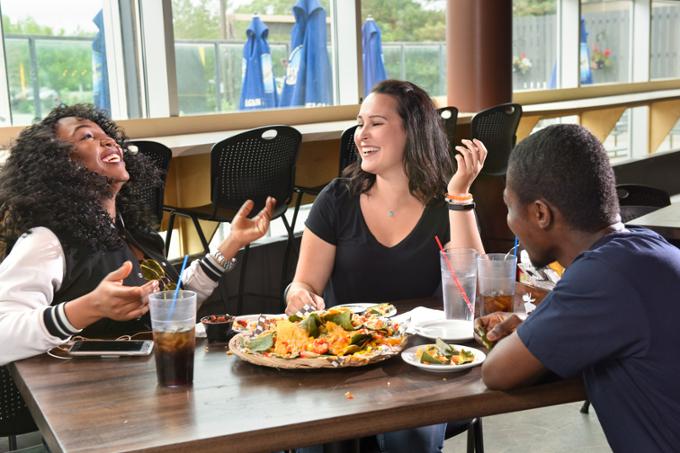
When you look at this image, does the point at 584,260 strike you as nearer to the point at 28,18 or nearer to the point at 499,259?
the point at 499,259

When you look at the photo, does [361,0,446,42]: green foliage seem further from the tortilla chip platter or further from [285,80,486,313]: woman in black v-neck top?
the tortilla chip platter

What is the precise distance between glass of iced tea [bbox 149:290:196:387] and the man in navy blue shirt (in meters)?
0.50

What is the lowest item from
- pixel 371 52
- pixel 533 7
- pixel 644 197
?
pixel 644 197

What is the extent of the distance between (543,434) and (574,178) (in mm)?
1752

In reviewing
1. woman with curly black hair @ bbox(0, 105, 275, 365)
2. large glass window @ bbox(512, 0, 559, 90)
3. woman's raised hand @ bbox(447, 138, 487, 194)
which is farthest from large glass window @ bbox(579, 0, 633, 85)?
woman with curly black hair @ bbox(0, 105, 275, 365)

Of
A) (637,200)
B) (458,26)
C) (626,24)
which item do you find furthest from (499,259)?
(626,24)

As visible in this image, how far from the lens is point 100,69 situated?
4.64 m

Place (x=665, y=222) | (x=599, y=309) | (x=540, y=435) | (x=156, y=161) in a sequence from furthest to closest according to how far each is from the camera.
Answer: (x=156, y=161)
(x=540, y=435)
(x=665, y=222)
(x=599, y=309)

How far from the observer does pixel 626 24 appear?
9477mm

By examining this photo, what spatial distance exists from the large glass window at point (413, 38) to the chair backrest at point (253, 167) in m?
2.61

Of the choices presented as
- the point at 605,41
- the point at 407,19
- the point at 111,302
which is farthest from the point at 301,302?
the point at 605,41

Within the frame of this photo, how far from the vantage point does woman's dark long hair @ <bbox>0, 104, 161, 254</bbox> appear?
69.6 inches

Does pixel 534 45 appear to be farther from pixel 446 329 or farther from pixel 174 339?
pixel 174 339

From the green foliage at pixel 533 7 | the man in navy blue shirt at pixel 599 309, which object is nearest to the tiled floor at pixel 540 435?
the man in navy blue shirt at pixel 599 309
